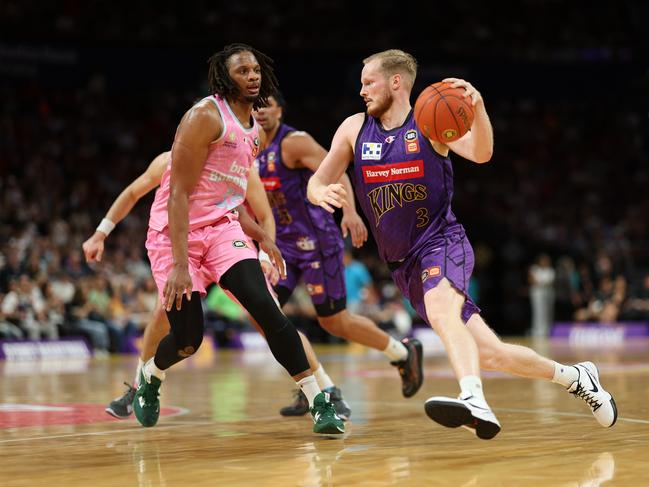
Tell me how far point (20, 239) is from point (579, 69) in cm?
1744

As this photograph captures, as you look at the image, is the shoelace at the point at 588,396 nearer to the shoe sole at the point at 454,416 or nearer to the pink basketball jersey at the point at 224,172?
the shoe sole at the point at 454,416

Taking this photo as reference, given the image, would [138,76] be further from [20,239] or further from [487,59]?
[487,59]

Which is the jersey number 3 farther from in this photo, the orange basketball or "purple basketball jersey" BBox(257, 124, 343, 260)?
"purple basketball jersey" BBox(257, 124, 343, 260)

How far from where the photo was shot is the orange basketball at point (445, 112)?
5512mm

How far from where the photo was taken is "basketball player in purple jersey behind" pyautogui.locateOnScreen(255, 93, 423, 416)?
805 centimetres

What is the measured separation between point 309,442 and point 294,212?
2672 millimetres

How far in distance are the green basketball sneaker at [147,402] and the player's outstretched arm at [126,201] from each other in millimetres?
904

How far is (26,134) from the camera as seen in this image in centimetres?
2361

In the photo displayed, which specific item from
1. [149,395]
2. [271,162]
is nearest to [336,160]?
[149,395]

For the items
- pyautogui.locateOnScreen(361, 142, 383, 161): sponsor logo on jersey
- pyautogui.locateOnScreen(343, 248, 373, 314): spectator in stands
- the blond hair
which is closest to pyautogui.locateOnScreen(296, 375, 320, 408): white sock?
pyautogui.locateOnScreen(361, 142, 383, 161): sponsor logo on jersey

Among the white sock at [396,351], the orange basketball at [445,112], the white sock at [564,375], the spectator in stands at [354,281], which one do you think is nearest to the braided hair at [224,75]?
the orange basketball at [445,112]

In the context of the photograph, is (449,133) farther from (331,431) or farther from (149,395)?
(149,395)

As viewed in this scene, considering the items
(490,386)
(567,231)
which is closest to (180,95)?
(567,231)

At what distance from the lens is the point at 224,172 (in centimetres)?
621
